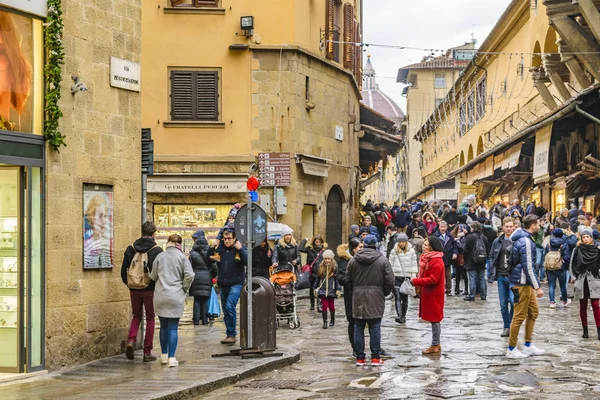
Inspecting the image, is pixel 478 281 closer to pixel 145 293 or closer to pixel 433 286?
pixel 433 286

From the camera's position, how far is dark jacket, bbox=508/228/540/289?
13.5 meters

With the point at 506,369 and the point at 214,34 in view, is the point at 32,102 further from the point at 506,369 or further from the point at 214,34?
the point at 214,34

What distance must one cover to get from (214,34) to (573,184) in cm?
1126

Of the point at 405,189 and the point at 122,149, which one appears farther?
the point at 405,189

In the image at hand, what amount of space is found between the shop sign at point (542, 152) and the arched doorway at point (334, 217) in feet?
19.6

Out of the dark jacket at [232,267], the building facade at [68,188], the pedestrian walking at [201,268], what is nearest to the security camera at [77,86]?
the building facade at [68,188]

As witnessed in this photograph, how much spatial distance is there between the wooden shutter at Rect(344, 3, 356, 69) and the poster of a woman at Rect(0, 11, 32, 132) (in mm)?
19770

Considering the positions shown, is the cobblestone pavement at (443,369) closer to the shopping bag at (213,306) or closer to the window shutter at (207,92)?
the shopping bag at (213,306)

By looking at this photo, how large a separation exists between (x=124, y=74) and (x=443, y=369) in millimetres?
5632

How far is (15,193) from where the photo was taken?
12.0 metres

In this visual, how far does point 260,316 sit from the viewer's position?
45.6ft

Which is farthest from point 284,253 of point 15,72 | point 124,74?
point 15,72

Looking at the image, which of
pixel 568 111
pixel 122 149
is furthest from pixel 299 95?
pixel 122 149

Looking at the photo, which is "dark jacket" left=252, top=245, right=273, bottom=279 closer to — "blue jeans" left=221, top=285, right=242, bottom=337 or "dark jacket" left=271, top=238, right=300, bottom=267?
"dark jacket" left=271, top=238, right=300, bottom=267
